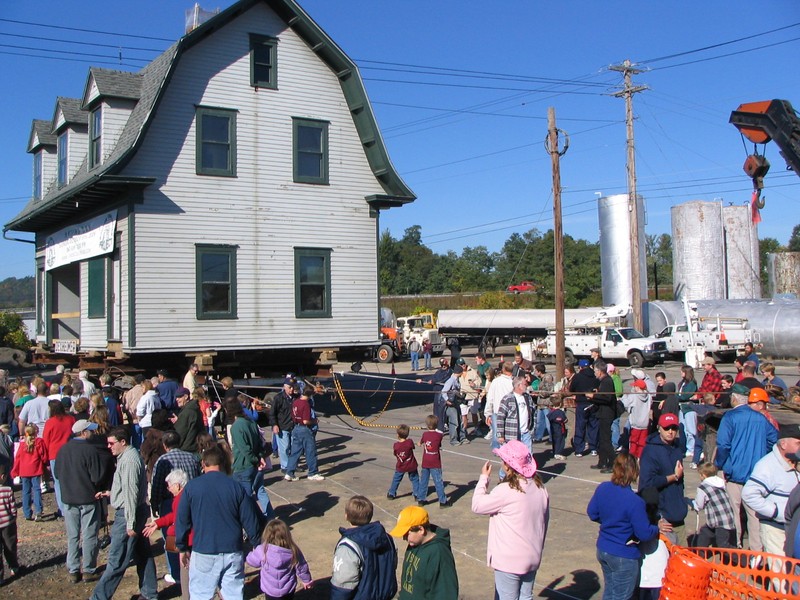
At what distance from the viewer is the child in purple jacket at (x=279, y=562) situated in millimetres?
6234

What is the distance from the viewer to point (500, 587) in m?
5.94

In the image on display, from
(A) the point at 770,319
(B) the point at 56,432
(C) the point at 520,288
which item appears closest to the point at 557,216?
(B) the point at 56,432

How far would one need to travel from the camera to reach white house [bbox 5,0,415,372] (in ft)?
59.8

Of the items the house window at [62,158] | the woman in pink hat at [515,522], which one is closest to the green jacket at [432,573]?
the woman in pink hat at [515,522]

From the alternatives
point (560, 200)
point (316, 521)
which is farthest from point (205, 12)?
point (316, 521)

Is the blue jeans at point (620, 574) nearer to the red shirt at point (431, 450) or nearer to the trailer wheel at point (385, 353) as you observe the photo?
the red shirt at point (431, 450)

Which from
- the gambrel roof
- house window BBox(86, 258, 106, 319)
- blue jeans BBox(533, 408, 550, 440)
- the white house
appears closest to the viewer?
blue jeans BBox(533, 408, 550, 440)

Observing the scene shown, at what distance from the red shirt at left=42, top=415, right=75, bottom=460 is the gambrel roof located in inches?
319

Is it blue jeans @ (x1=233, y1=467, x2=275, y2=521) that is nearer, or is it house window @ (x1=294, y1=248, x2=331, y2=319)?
blue jeans @ (x1=233, y1=467, x2=275, y2=521)

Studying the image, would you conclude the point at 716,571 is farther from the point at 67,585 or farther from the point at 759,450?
the point at 67,585

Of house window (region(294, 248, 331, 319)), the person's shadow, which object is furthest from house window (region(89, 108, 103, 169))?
the person's shadow

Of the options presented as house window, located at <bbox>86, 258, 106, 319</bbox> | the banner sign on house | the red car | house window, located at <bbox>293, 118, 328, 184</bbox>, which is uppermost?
house window, located at <bbox>293, 118, 328, 184</bbox>

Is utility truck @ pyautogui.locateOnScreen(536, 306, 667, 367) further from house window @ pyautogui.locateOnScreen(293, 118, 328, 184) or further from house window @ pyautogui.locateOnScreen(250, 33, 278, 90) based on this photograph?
house window @ pyautogui.locateOnScreen(250, 33, 278, 90)

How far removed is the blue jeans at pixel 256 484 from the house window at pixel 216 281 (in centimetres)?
939
